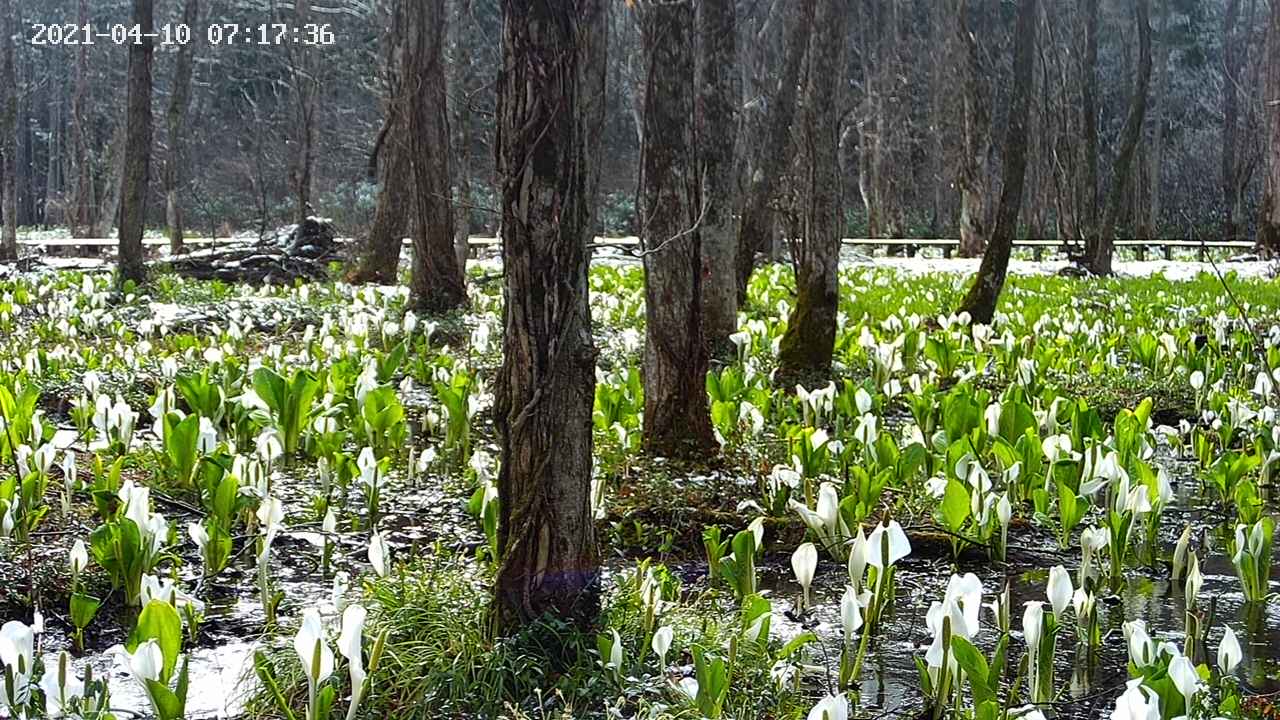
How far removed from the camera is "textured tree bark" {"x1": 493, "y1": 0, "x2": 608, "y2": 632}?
10.4 ft

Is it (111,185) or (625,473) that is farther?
(111,185)

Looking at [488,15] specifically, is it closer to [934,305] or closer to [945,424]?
[934,305]

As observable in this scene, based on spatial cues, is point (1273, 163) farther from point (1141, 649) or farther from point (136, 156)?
point (1141, 649)

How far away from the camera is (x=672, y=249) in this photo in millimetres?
5859

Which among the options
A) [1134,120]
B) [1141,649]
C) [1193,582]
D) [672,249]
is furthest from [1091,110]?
[1141,649]

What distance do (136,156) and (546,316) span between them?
1098 centimetres

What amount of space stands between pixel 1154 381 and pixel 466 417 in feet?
14.0

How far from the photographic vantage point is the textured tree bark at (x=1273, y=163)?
64.7 ft

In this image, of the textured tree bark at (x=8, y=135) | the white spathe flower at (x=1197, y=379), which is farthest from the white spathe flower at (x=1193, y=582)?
the textured tree bark at (x=8, y=135)

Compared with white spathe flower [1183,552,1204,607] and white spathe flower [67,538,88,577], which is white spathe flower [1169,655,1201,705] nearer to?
white spathe flower [1183,552,1204,607]

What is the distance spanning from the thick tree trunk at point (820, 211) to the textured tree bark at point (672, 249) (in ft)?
6.67

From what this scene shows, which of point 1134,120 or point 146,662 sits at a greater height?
point 1134,120

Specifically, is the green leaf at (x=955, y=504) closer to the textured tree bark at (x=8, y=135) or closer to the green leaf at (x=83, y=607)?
the green leaf at (x=83, y=607)

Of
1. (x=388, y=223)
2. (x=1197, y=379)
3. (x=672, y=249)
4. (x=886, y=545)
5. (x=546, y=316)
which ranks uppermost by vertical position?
(x=388, y=223)
